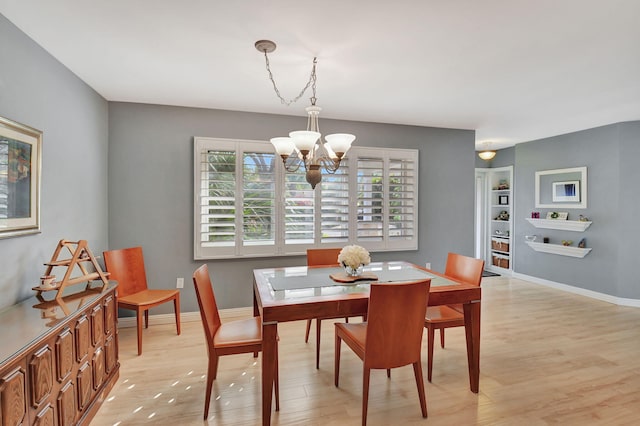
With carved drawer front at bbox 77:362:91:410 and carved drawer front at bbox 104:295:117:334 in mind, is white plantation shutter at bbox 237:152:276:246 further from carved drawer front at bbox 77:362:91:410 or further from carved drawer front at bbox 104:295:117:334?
carved drawer front at bbox 77:362:91:410

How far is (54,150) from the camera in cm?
255

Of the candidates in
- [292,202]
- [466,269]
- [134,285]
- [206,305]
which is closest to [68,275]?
[206,305]

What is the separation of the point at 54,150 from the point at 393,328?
2.82 m

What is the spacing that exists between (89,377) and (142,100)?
2733 mm

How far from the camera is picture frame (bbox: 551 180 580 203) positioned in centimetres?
508

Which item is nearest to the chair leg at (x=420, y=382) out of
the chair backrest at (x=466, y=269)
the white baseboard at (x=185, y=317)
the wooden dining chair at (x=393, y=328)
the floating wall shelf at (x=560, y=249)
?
the wooden dining chair at (x=393, y=328)

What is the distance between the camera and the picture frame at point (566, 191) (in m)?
5.08

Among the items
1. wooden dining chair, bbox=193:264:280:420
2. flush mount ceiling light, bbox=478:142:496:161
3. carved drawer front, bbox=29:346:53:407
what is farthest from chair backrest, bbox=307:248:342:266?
flush mount ceiling light, bbox=478:142:496:161

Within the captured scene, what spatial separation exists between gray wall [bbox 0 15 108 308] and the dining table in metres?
1.55

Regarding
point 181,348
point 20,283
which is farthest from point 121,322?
point 20,283

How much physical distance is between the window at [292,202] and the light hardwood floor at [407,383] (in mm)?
1054

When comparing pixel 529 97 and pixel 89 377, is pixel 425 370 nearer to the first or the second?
pixel 89 377

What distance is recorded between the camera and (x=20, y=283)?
216cm

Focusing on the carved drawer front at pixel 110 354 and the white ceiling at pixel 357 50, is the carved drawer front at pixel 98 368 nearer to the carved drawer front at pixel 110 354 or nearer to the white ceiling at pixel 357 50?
the carved drawer front at pixel 110 354
